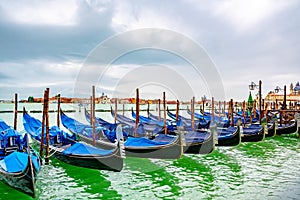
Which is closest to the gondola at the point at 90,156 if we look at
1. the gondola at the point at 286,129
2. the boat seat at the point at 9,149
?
the boat seat at the point at 9,149

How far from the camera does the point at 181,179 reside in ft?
17.6

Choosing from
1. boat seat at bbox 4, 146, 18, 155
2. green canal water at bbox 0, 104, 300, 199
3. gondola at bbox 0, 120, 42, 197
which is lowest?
green canal water at bbox 0, 104, 300, 199

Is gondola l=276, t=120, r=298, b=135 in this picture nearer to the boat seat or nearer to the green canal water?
the green canal water

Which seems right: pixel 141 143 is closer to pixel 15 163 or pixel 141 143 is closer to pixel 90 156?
pixel 90 156

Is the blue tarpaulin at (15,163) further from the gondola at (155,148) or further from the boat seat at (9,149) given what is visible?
the gondola at (155,148)

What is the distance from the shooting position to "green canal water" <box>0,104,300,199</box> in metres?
4.51

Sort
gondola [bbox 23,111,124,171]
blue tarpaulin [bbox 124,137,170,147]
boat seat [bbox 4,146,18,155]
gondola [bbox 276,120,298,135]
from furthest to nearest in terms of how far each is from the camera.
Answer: gondola [bbox 276,120,298,135], blue tarpaulin [bbox 124,137,170,147], boat seat [bbox 4,146,18,155], gondola [bbox 23,111,124,171]

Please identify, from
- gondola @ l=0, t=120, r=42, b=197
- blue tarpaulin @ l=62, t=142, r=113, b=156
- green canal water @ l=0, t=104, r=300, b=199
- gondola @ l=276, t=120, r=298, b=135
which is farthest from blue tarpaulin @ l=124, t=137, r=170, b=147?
gondola @ l=276, t=120, r=298, b=135

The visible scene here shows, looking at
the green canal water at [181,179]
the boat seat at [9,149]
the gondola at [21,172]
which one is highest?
the boat seat at [9,149]

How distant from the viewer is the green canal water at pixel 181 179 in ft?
14.8

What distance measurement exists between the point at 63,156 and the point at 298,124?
9414mm

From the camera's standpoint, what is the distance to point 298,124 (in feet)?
35.9

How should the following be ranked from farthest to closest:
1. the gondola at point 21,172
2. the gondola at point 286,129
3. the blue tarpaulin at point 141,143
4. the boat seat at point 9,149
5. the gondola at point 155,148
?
the gondola at point 286,129 → the blue tarpaulin at point 141,143 → the gondola at point 155,148 → the boat seat at point 9,149 → the gondola at point 21,172

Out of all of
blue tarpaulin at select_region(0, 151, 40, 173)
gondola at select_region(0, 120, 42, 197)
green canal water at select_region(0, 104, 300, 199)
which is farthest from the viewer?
green canal water at select_region(0, 104, 300, 199)
